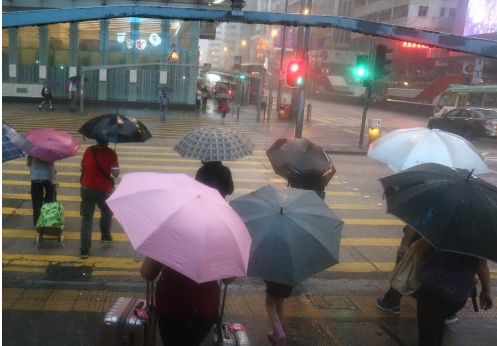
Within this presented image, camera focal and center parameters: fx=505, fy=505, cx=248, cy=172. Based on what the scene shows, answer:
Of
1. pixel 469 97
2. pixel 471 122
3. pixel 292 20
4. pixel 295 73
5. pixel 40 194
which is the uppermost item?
pixel 292 20

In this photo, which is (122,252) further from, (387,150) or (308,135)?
(308,135)

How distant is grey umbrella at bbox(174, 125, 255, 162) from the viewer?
5770 millimetres

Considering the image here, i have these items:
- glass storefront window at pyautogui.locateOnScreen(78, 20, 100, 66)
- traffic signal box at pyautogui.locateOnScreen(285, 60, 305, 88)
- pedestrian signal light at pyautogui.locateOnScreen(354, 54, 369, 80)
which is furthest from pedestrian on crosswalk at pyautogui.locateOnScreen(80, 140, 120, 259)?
glass storefront window at pyautogui.locateOnScreen(78, 20, 100, 66)

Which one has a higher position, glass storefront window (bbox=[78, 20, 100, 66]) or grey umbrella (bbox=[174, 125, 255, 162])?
glass storefront window (bbox=[78, 20, 100, 66])

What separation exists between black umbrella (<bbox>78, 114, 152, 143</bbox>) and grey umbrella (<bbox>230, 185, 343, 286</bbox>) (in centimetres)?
266

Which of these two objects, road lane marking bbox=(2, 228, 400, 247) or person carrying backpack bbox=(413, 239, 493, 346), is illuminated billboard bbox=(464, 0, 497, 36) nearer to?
road lane marking bbox=(2, 228, 400, 247)

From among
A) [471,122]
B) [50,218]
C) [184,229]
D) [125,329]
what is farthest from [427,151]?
[471,122]

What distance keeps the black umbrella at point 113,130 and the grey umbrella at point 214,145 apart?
76 cm

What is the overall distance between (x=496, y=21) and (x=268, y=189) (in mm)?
48635

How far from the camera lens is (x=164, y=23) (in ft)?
97.6

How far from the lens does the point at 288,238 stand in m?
3.96

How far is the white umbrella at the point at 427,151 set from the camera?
6234 millimetres

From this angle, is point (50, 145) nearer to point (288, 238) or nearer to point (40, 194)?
point (40, 194)

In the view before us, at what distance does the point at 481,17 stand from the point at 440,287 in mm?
51251
